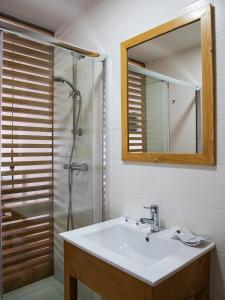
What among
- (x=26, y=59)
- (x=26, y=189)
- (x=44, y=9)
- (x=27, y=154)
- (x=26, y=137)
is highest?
(x=44, y=9)

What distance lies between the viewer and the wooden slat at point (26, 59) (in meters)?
A: 1.58

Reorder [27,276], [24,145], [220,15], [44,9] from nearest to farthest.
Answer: [220,15], [24,145], [27,276], [44,9]

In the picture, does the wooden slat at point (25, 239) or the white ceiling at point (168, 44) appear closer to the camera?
the white ceiling at point (168, 44)

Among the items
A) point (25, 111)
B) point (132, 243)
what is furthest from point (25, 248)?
point (25, 111)

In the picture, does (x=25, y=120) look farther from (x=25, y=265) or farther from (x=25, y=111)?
(x=25, y=265)

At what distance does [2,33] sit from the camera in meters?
1.45

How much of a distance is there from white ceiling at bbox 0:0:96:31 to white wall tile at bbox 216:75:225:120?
1368mm

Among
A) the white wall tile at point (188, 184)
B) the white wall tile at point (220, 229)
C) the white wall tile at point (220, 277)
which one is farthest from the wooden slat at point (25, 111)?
the white wall tile at point (220, 277)

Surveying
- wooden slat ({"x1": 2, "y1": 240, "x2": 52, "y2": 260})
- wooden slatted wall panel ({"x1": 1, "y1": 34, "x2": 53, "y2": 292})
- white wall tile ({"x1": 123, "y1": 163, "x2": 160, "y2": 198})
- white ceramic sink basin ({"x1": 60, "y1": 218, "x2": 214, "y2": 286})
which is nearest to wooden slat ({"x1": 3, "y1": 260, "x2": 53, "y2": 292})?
wooden slatted wall panel ({"x1": 1, "y1": 34, "x2": 53, "y2": 292})

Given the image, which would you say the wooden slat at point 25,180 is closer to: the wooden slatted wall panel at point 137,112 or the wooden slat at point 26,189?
the wooden slat at point 26,189

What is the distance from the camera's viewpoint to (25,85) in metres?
1.74

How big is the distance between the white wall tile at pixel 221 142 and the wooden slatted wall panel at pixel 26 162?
125cm

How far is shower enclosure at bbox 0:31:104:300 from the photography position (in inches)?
65.1

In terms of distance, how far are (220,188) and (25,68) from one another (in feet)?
5.15
